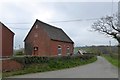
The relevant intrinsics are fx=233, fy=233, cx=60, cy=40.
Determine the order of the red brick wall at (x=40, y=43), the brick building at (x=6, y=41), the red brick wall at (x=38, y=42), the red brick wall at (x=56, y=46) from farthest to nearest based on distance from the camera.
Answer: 1. the red brick wall at (x=56, y=46)
2. the red brick wall at (x=38, y=42)
3. the red brick wall at (x=40, y=43)
4. the brick building at (x=6, y=41)

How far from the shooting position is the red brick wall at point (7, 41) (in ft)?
114

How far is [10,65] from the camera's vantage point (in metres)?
23.5

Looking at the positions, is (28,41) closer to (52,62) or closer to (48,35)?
(48,35)

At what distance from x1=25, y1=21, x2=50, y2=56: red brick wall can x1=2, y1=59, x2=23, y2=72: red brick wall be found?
1893 cm

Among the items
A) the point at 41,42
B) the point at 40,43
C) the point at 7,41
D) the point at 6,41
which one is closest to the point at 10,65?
the point at 6,41

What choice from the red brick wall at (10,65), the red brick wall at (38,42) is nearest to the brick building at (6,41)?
the red brick wall at (38,42)

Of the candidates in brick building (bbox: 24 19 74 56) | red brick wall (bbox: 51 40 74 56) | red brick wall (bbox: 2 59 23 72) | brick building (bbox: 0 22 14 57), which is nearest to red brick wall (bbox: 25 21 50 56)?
brick building (bbox: 24 19 74 56)

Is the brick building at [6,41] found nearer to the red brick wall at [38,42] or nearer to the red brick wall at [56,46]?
the red brick wall at [38,42]

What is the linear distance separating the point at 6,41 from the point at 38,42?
372 inches

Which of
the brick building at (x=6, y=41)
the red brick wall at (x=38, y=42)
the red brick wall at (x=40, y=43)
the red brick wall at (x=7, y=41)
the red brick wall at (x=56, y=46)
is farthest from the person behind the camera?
the red brick wall at (x=56, y=46)

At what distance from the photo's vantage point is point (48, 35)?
43.2 metres

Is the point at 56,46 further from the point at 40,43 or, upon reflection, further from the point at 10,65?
the point at 10,65

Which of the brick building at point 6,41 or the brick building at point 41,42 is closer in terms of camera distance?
the brick building at point 6,41

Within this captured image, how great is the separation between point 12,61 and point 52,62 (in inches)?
238
